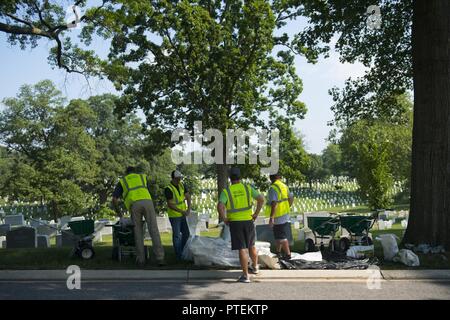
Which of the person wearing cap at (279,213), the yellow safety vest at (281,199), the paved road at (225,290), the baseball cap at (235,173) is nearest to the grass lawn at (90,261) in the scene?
the paved road at (225,290)

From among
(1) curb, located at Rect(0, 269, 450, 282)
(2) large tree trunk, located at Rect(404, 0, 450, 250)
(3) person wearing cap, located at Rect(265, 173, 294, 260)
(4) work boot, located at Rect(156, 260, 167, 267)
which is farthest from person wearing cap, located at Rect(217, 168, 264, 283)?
(2) large tree trunk, located at Rect(404, 0, 450, 250)

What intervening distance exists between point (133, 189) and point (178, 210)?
954mm

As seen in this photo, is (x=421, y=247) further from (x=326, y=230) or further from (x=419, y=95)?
(x=419, y=95)

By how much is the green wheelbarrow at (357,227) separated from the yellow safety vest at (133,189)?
3897mm

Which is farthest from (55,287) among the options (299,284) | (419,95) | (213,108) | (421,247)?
(213,108)

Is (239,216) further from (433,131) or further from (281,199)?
(433,131)

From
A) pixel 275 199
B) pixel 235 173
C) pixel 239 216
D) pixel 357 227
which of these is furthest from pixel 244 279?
pixel 357 227

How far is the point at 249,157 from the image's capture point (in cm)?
2634

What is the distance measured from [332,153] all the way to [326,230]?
10387cm

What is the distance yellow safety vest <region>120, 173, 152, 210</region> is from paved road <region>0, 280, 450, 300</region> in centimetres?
159

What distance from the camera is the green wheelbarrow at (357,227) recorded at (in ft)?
33.5

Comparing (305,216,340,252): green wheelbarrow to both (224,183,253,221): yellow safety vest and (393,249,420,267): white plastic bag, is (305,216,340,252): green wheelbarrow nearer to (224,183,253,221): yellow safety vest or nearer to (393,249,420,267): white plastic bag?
(393,249,420,267): white plastic bag

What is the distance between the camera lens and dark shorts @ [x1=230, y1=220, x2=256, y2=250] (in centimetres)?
806

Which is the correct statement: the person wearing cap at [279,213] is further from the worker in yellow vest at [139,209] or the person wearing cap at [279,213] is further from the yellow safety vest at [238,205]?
the worker in yellow vest at [139,209]
